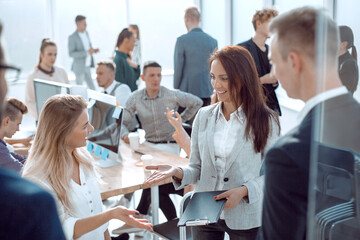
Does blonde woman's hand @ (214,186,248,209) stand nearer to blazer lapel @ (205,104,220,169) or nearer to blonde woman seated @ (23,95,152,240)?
blazer lapel @ (205,104,220,169)

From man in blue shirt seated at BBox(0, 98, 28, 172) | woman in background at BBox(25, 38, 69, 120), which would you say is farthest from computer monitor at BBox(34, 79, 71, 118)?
woman in background at BBox(25, 38, 69, 120)

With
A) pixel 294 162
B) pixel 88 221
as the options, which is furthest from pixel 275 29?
pixel 88 221

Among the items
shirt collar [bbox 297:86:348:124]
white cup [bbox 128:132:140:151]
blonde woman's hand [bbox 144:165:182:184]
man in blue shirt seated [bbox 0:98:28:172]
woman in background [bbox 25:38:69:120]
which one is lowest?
white cup [bbox 128:132:140:151]

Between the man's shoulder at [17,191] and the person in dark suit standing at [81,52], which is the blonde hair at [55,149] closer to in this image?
the man's shoulder at [17,191]

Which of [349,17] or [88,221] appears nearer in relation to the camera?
[349,17]

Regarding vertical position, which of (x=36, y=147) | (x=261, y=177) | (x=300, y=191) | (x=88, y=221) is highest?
(x=300, y=191)

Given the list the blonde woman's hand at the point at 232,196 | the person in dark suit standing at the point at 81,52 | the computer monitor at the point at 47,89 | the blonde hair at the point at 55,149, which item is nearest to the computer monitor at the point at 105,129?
the computer monitor at the point at 47,89

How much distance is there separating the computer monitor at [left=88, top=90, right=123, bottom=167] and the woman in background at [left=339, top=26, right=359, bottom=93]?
6.73 ft

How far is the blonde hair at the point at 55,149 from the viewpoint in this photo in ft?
5.51

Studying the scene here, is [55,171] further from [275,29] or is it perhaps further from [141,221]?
[275,29]

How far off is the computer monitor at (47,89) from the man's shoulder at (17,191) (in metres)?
2.54

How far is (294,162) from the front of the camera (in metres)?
0.82

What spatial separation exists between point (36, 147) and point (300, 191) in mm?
1195

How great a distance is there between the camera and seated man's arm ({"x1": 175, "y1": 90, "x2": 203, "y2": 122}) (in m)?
3.70
